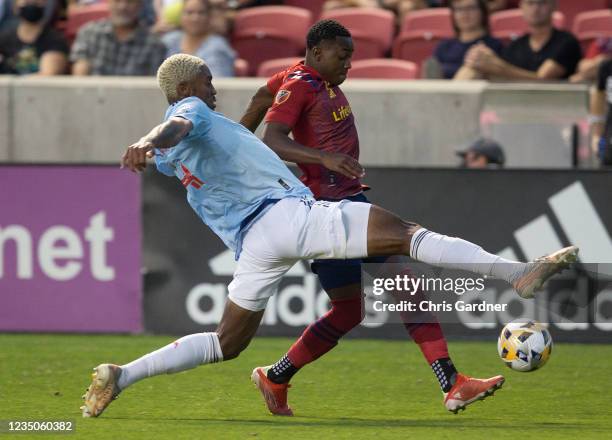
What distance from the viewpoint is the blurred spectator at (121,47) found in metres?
13.3

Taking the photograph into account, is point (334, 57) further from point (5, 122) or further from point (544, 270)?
point (5, 122)

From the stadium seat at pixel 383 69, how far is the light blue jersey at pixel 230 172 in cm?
642

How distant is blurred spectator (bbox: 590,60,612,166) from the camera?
37.9 ft

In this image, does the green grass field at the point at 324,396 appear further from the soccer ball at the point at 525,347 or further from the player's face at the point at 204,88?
the player's face at the point at 204,88

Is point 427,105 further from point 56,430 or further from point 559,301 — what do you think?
point 56,430

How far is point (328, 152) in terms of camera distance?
7.03 m

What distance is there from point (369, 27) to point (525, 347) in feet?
24.0

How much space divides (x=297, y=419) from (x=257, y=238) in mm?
1082

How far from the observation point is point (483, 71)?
12.8m

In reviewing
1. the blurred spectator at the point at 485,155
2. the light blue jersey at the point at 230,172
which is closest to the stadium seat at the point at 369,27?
the blurred spectator at the point at 485,155

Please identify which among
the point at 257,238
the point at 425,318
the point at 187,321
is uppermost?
the point at 257,238

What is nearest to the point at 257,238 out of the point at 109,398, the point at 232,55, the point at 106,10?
the point at 109,398

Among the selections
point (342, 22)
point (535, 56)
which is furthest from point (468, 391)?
point (342, 22)

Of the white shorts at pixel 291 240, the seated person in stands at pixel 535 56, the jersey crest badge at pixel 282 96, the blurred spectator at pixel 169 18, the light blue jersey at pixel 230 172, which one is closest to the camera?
the white shorts at pixel 291 240
